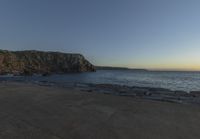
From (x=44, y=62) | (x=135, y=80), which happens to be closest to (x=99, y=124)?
(x=135, y=80)

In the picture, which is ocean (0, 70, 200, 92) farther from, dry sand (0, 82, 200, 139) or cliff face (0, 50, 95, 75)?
cliff face (0, 50, 95, 75)

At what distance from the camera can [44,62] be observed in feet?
355

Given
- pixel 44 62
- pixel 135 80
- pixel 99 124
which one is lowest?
pixel 135 80

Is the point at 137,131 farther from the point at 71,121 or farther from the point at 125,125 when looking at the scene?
the point at 71,121

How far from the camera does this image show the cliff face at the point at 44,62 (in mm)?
84213

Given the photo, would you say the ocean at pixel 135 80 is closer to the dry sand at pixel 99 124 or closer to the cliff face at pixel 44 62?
the dry sand at pixel 99 124

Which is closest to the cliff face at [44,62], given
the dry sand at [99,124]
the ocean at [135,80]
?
the ocean at [135,80]

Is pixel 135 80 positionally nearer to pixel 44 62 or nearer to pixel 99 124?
pixel 99 124

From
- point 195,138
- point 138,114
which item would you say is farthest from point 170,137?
point 138,114

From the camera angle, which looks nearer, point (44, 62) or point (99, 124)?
point (99, 124)

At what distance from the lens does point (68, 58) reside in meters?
120

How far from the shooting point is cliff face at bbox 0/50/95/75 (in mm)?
84213

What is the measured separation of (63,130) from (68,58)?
388 ft

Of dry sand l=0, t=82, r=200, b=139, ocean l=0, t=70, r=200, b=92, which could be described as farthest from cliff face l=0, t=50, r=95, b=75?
dry sand l=0, t=82, r=200, b=139
